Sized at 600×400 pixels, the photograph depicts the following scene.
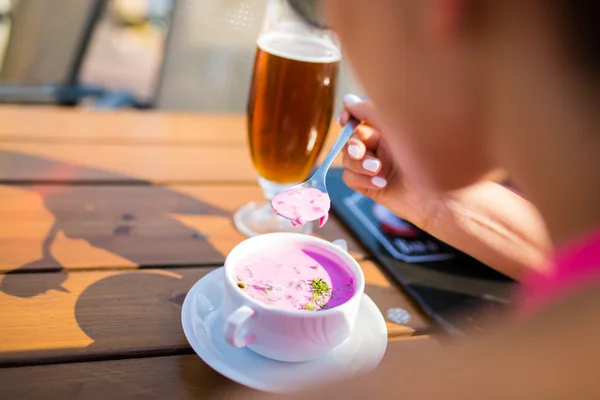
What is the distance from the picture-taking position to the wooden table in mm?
573

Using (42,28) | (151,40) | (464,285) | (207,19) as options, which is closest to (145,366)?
(464,285)

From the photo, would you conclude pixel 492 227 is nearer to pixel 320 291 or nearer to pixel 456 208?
pixel 456 208

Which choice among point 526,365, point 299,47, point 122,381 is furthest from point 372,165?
point 526,365

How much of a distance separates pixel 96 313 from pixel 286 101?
1.43 feet

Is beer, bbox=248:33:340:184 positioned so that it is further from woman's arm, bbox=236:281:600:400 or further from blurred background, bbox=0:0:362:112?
blurred background, bbox=0:0:362:112

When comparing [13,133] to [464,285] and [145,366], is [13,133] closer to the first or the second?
[145,366]

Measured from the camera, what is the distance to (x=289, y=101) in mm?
902

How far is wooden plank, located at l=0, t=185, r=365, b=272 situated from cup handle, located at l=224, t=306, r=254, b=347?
9.3 inches

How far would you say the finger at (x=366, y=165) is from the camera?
887 millimetres

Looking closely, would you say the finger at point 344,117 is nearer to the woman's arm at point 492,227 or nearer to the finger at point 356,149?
the finger at point 356,149

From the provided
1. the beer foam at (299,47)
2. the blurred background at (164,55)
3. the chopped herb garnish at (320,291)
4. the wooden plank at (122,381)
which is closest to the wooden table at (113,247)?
the wooden plank at (122,381)

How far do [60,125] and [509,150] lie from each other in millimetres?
1042

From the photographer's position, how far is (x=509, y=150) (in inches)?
16.5

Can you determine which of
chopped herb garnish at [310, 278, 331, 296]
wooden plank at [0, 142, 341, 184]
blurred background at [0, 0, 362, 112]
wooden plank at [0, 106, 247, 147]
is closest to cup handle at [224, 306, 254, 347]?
chopped herb garnish at [310, 278, 331, 296]
